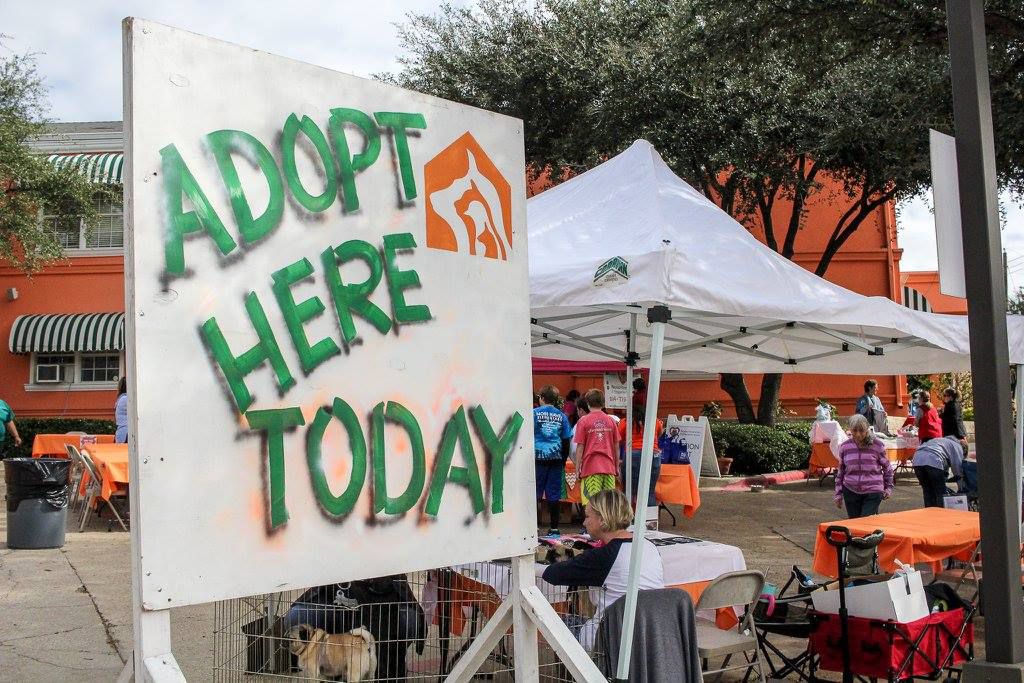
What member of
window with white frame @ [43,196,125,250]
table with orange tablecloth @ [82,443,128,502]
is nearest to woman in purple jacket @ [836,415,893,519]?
table with orange tablecloth @ [82,443,128,502]

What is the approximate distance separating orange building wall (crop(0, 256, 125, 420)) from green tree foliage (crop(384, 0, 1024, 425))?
9959 millimetres

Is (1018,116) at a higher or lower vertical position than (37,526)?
higher

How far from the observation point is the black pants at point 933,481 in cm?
1104

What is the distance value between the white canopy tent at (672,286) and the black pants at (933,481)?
122 inches

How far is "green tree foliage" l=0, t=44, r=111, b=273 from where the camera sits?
2044 cm

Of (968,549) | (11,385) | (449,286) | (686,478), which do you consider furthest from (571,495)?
(11,385)

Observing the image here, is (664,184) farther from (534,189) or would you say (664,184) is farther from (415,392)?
(534,189)

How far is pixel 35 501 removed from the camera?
1078 centimetres

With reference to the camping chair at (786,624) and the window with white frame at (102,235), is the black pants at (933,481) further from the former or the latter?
the window with white frame at (102,235)

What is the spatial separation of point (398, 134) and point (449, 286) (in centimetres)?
59

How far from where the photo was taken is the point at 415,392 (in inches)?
138

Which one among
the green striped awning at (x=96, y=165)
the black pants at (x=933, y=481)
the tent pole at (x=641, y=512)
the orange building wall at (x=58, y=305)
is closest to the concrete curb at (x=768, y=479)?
the black pants at (x=933, y=481)

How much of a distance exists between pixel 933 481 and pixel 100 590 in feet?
29.3

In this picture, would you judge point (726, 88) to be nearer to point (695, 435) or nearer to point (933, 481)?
point (695, 435)
